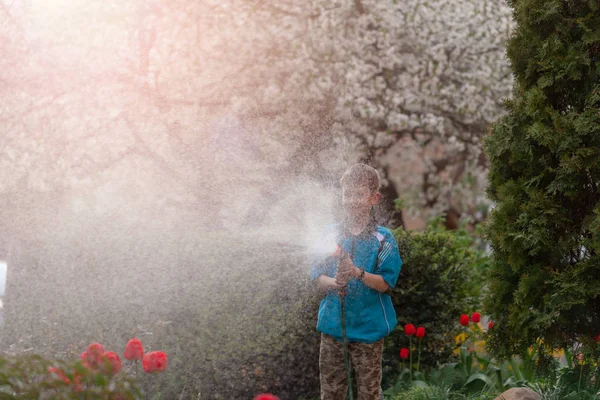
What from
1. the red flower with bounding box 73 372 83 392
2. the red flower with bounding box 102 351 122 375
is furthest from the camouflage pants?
the red flower with bounding box 73 372 83 392

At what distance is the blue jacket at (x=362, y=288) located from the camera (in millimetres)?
3672

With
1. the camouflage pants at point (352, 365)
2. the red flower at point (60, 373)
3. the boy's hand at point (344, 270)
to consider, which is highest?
the boy's hand at point (344, 270)

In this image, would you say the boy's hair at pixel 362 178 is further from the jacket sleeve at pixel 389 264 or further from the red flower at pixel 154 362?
the red flower at pixel 154 362

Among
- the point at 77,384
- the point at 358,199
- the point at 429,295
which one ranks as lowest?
the point at 429,295

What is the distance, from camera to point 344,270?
3.48 m

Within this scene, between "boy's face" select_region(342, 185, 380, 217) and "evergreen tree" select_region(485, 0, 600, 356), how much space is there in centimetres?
93

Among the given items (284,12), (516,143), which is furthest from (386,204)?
(516,143)

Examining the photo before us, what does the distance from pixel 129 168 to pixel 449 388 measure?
4.54 meters

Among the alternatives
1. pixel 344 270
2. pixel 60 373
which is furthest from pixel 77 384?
pixel 344 270

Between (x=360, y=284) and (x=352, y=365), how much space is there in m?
0.46

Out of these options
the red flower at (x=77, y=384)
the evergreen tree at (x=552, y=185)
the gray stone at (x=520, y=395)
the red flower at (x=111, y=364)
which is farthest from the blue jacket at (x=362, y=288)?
the red flower at (x=77, y=384)

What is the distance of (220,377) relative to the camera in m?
4.48

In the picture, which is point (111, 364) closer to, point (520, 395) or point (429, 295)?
point (520, 395)

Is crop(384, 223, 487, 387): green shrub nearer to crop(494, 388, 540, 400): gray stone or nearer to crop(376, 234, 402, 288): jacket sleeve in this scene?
crop(494, 388, 540, 400): gray stone
